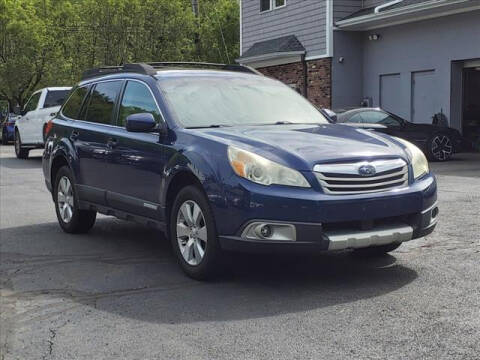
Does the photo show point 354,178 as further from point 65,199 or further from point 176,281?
point 65,199

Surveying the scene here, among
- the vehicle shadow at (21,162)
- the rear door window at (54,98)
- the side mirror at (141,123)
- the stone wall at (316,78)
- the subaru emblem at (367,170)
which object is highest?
the stone wall at (316,78)

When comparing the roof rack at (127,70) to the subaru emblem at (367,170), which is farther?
the roof rack at (127,70)

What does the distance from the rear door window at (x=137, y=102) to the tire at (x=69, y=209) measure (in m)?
1.25

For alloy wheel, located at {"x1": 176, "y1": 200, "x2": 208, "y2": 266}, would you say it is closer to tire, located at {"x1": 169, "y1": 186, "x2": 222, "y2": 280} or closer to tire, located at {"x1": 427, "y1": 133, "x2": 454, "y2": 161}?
tire, located at {"x1": 169, "y1": 186, "x2": 222, "y2": 280}

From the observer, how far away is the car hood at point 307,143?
5.12 meters

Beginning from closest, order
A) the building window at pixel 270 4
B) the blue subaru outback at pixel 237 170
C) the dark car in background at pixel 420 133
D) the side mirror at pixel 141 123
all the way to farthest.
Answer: the blue subaru outback at pixel 237 170
the side mirror at pixel 141 123
the dark car in background at pixel 420 133
the building window at pixel 270 4

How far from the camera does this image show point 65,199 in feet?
25.9

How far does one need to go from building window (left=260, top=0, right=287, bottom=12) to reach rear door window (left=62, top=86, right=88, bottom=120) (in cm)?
1588

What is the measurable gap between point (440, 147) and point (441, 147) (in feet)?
0.10

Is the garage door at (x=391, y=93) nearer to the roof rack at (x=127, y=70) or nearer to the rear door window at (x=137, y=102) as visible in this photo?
the roof rack at (x=127, y=70)

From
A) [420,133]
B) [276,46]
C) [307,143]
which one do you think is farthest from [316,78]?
[307,143]

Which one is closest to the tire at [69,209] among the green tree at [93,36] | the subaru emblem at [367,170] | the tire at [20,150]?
the subaru emblem at [367,170]

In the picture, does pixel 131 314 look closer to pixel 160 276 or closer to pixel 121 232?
pixel 160 276

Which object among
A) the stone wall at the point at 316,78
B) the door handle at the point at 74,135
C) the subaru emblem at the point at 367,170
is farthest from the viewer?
the stone wall at the point at 316,78
